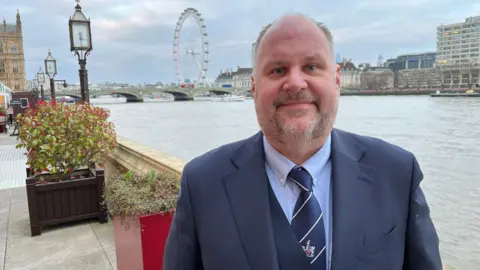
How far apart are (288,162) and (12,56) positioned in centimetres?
9483

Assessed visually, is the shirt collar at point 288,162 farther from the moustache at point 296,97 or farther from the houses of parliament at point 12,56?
the houses of parliament at point 12,56

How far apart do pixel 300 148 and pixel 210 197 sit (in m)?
0.32

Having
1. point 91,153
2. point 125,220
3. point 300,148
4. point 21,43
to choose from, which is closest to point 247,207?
point 300,148

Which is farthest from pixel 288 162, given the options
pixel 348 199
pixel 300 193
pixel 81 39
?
pixel 81 39

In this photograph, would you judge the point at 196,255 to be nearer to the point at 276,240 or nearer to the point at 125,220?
the point at 276,240

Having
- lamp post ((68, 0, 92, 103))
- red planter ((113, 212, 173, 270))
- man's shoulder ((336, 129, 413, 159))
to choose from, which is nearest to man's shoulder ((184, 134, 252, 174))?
Result: man's shoulder ((336, 129, 413, 159))

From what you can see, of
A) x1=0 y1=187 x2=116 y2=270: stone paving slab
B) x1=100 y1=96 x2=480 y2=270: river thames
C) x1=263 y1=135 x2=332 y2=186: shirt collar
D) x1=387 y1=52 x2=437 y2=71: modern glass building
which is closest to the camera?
x1=263 y1=135 x2=332 y2=186: shirt collar

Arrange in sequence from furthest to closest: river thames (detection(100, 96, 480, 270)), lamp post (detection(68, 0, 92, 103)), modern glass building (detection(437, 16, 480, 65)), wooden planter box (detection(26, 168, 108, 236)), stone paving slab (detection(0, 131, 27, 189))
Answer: modern glass building (detection(437, 16, 480, 65))
river thames (detection(100, 96, 480, 270))
stone paving slab (detection(0, 131, 27, 189))
lamp post (detection(68, 0, 92, 103))
wooden planter box (detection(26, 168, 108, 236))

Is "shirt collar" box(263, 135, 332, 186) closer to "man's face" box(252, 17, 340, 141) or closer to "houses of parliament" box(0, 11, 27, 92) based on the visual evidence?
"man's face" box(252, 17, 340, 141)

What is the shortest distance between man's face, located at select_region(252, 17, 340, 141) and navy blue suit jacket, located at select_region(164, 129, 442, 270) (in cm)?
16

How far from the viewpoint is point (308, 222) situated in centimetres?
113

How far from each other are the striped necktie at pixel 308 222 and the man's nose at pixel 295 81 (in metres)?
0.26

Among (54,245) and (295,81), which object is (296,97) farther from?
(54,245)

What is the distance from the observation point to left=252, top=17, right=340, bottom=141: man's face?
3.65ft
